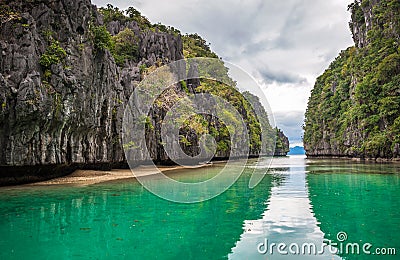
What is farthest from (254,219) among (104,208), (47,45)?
(47,45)

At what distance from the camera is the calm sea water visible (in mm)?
6035

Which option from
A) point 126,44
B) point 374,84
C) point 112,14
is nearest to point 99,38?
point 126,44

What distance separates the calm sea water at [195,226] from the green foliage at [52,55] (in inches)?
288

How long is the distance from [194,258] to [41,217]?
536 cm

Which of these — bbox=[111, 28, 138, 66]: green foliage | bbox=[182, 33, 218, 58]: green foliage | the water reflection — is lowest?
the water reflection

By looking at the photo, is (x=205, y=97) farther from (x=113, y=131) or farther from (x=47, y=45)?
(x=47, y=45)

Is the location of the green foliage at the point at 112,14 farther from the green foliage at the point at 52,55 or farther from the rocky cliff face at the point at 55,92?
the green foliage at the point at 52,55

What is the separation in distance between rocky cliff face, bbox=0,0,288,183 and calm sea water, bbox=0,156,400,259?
12.2ft

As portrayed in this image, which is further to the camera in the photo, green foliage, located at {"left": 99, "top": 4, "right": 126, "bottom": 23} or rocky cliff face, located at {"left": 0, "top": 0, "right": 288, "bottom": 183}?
green foliage, located at {"left": 99, "top": 4, "right": 126, "bottom": 23}

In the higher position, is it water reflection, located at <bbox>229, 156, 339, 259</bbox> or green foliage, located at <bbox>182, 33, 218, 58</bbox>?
green foliage, located at <bbox>182, 33, 218, 58</bbox>

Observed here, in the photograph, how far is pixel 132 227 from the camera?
25.6 ft

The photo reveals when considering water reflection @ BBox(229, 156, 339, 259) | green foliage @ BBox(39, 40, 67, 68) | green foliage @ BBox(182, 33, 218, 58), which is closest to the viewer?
water reflection @ BBox(229, 156, 339, 259)

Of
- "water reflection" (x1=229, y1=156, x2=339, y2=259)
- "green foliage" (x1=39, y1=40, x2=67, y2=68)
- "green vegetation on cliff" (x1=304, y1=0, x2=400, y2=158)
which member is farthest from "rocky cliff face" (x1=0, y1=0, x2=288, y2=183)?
"green vegetation on cliff" (x1=304, y1=0, x2=400, y2=158)

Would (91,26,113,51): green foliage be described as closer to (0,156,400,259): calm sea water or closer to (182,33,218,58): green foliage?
(0,156,400,259): calm sea water
